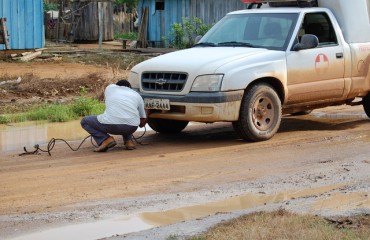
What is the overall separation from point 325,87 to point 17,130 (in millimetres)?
5114

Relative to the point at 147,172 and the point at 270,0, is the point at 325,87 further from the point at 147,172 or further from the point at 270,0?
the point at 147,172

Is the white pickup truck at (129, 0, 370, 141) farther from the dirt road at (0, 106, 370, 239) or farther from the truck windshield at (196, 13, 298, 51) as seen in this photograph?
the dirt road at (0, 106, 370, 239)

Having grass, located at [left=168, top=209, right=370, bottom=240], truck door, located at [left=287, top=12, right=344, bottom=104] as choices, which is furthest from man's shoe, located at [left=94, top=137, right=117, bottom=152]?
grass, located at [left=168, top=209, right=370, bottom=240]

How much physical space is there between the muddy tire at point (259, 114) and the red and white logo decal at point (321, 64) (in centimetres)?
95

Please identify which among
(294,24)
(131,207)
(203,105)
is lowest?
(131,207)

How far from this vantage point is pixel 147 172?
380 inches

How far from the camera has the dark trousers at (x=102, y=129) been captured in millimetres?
11000

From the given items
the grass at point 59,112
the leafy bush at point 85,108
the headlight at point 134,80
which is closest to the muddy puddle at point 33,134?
the grass at point 59,112

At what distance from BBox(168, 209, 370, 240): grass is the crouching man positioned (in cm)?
406

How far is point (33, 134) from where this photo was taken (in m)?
13.3

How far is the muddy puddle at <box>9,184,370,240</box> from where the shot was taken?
7180 mm

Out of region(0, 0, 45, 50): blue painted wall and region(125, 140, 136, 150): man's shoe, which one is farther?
region(0, 0, 45, 50): blue painted wall

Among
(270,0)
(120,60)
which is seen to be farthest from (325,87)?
(120,60)

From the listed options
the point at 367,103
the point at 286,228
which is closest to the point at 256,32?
the point at 367,103
